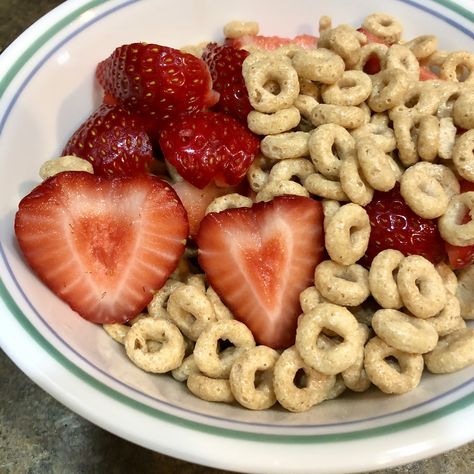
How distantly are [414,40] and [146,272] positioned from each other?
2.02ft

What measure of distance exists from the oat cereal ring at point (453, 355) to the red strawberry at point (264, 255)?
16 centimetres

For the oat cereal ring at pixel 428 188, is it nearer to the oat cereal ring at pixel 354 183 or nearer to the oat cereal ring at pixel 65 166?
the oat cereal ring at pixel 354 183

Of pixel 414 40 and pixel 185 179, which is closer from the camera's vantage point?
pixel 185 179

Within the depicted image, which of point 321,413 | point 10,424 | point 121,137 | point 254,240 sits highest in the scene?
point 121,137

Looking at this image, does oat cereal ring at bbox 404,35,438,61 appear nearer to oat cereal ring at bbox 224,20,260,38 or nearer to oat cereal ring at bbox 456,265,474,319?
oat cereal ring at bbox 224,20,260,38

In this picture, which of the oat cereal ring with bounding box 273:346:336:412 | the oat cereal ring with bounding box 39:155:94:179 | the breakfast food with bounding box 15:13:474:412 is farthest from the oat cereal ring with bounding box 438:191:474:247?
the oat cereal ring with bounding box 39:155:94:179

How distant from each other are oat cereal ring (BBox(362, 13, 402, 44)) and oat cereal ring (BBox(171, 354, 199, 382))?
638mm

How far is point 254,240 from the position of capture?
76cm

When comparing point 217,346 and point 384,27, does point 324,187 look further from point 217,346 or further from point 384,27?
point 384,27

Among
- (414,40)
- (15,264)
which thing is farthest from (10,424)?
(414,40)

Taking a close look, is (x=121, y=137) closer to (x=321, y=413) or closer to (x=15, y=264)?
(x=15, y=264)

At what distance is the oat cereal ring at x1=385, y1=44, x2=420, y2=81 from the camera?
889 millimetres

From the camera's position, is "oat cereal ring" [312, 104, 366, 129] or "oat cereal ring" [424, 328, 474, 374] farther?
"oat cereal ring" [312, 104, 366, 129]

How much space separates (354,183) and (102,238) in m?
0.32
